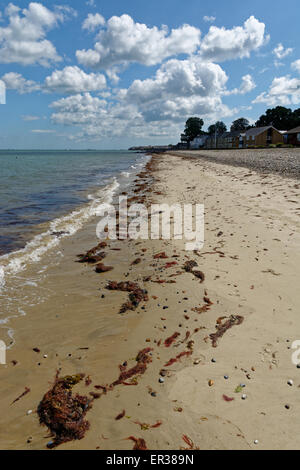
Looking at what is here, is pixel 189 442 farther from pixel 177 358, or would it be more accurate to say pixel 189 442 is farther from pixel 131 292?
pixel 131 292

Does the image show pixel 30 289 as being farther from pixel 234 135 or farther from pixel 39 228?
pixel 234 135

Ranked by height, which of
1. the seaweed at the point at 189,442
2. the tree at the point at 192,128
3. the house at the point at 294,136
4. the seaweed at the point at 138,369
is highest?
the tree at the point at 192,128

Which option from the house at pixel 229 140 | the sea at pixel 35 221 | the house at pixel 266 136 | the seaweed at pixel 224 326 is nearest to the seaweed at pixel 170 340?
the seaweed at pixel 224 326

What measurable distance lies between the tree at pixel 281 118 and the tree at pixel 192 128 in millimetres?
40951

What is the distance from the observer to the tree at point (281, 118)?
112625mm

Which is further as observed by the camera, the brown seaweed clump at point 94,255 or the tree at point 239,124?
the tree at point 239,124

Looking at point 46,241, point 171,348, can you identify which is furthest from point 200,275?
point 46,241

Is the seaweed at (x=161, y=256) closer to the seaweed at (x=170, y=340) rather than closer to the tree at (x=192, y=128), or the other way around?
the seaweed at (x=170, y=340)

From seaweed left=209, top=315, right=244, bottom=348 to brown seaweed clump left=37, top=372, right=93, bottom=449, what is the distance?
1.88m

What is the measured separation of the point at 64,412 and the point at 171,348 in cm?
159

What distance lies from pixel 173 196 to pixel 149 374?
12638 mm

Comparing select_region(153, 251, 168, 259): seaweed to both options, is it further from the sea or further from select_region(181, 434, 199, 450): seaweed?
select_region(181, 434, 199, 450): seaweed

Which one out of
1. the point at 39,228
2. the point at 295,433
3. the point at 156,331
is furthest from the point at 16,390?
the point at 39,228

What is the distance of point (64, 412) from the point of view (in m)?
2.93
